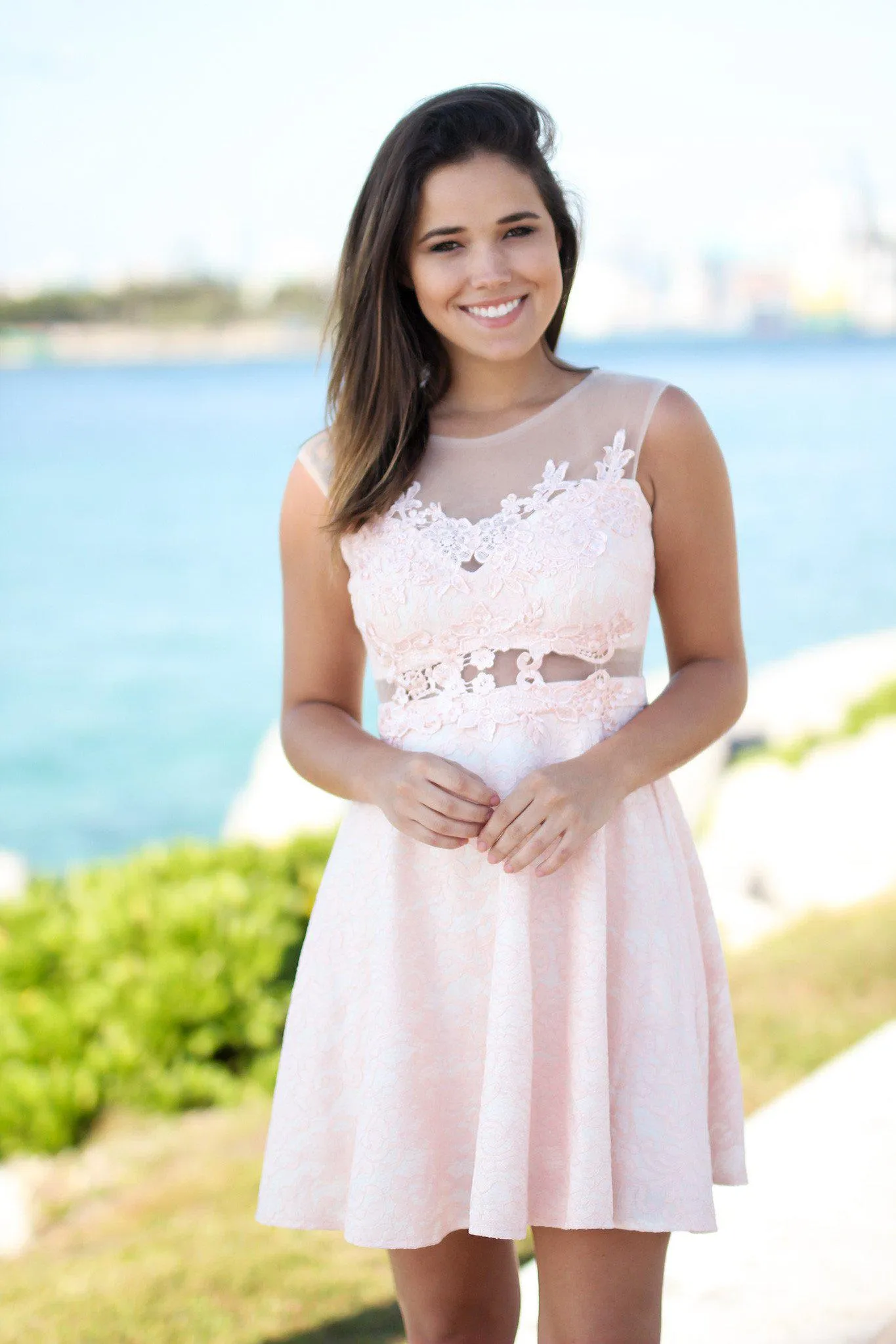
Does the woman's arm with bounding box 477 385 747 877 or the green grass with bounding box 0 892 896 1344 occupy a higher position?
the woman's arm with bounding box 477 385 747 877

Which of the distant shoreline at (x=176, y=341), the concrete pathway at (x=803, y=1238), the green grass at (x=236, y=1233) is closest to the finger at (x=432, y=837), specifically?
the concrete pathway at (x=803, y=1238)

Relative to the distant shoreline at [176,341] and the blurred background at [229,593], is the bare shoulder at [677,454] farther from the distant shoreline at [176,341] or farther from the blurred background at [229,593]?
the distant shoreline at [176,341]

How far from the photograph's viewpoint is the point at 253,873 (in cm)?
548

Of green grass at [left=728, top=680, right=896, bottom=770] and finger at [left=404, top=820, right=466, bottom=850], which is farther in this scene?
green grass at [left=728, top=680, right=896, bottom=770]

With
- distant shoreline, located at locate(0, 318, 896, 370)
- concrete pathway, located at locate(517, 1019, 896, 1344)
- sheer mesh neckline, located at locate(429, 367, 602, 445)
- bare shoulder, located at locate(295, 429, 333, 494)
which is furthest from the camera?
distant shoreline, located at locate(0, 318, 896, 370)

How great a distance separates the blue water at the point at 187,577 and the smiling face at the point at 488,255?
165 inches

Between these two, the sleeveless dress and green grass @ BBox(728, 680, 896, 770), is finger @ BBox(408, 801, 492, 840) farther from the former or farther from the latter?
green grass @ BBox(728, 680, 896, 770)

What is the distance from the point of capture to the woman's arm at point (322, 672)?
202 cm

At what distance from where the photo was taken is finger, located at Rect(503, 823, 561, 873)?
1.78 m

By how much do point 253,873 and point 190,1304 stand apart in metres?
2.49

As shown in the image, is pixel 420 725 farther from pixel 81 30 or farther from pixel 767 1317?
pixel 81 30

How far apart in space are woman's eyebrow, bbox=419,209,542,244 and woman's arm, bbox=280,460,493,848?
0.39 metres

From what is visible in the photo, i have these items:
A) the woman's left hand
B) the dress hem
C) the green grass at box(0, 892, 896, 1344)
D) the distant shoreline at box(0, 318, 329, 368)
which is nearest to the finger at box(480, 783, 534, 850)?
the woman's left hand

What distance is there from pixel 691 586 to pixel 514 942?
57 cm
